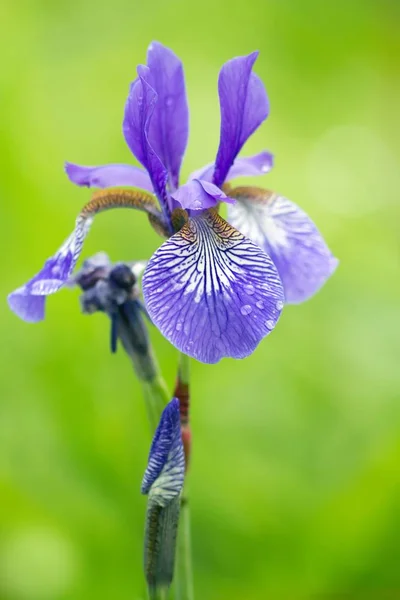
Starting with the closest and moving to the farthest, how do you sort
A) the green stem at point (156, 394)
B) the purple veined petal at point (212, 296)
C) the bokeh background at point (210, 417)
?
the purple veined petal at point (212, 296) < the green stem at point (156, 394) < the bokeh background at point (210, 417)

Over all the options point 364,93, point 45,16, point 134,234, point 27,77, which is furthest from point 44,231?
point 364,93

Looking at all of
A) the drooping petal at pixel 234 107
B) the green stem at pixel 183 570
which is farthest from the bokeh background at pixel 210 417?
the drooping petal at pixel 234 107

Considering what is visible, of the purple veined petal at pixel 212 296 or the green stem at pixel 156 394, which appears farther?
the green stem at pixel 156 394

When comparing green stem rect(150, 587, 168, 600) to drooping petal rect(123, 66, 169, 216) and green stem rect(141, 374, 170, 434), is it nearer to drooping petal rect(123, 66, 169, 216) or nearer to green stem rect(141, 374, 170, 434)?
green stem rect(141, 374, 170, 434)

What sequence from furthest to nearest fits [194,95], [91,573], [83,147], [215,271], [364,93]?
[364,93] → [194,95] → [83,147] → [91,573] → [215,271]

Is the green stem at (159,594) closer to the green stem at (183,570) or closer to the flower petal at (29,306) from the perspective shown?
the green stem at (183,570)

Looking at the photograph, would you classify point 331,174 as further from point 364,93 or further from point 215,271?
point 215,271

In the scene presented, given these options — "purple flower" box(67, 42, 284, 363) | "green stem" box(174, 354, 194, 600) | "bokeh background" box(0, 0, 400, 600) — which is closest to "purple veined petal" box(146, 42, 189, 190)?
"purple flower" box(67, 42, 284, 363)
